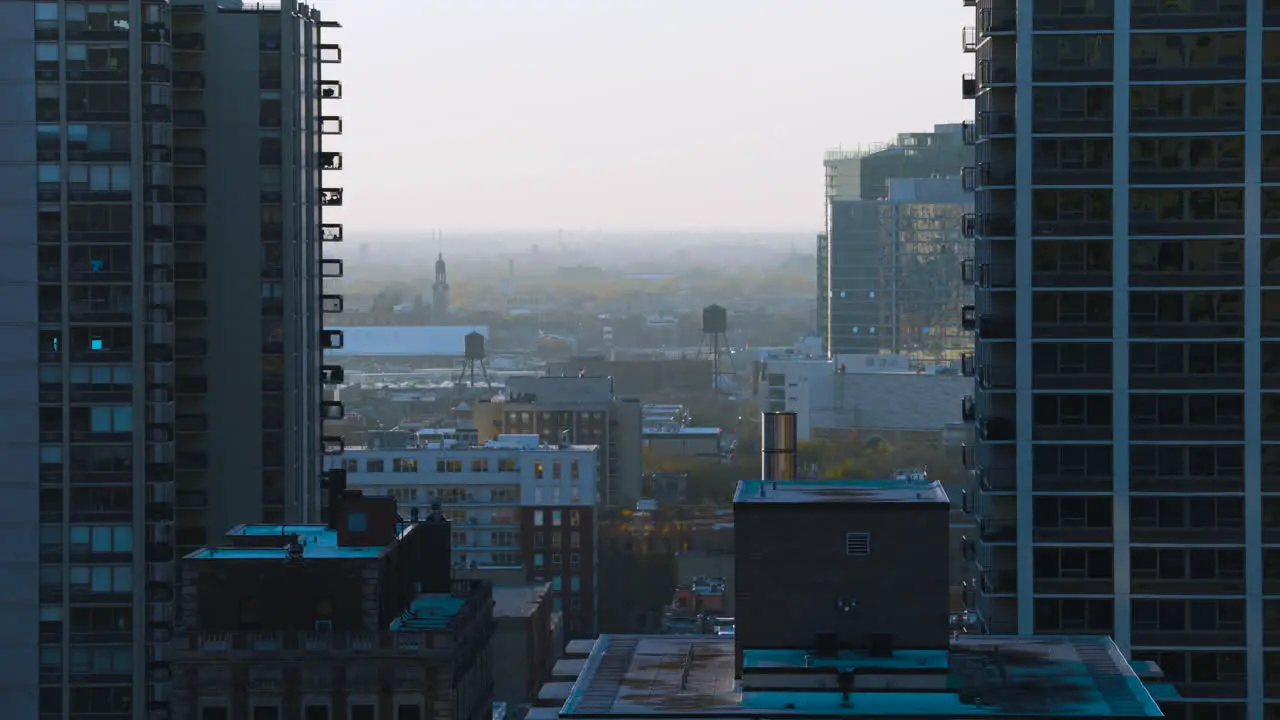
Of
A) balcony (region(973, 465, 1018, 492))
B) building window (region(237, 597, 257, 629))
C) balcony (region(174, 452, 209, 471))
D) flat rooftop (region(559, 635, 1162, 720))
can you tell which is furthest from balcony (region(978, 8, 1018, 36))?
balcony (region(174, 452, 209, 471))

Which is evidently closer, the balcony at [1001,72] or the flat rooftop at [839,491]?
the flat rooftop at [839,491]

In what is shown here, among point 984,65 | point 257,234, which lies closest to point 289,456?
point 257,234

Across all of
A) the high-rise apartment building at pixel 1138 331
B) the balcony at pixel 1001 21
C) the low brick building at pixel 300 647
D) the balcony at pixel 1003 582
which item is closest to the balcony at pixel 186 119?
the low brick building at pixel 300 647

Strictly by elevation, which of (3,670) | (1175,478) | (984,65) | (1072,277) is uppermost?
(984,65)

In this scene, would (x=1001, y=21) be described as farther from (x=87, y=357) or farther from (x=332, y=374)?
(x=332, y=374)

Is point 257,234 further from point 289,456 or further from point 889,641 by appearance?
point 889,641

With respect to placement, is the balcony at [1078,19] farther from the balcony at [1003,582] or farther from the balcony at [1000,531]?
the balcony at [1003,582]

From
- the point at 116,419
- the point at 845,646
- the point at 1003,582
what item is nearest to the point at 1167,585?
the point at 1003,582
